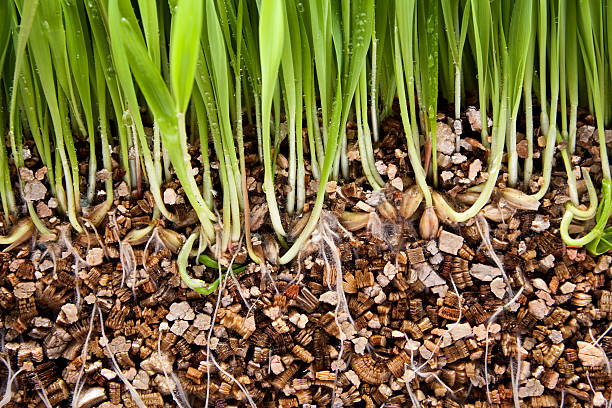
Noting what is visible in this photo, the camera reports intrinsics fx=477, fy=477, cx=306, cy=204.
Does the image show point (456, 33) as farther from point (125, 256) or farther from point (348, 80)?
point (125, 256)

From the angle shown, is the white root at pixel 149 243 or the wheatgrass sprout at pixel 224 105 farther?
the white root at pixel 149 243

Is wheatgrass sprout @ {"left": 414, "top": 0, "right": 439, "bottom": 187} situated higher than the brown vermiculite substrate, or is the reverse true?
wheatgrass sprout @ {"left": 414, "top": 0, "right": 439, "bottom": 187}

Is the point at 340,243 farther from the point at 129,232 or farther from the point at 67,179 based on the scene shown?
the point at 67,179

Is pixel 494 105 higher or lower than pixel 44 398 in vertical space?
higher

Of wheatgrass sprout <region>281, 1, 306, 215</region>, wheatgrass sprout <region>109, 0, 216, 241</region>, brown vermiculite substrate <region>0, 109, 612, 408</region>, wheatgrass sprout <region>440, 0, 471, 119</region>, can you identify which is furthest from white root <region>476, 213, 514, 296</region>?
wheatgrass sprout <region>109, 0, 216, 241</region>

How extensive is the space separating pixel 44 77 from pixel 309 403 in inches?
30.4

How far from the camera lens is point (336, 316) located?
0.90m

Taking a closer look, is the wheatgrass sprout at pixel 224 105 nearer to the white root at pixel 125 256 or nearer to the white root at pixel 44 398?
the white root at pixel 125 256

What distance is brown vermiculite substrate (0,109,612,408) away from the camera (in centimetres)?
90

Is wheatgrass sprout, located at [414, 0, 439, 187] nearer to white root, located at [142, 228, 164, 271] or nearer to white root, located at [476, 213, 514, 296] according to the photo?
white root, located at [476, 213, 514, 296]

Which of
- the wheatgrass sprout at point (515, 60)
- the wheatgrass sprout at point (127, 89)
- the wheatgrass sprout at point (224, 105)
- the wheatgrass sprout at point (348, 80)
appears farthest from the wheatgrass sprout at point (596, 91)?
the wheatgrass sprout at point (127, 89)

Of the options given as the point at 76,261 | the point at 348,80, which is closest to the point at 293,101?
the point at 348,80

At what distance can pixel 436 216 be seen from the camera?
915 mm

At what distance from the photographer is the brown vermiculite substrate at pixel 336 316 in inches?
35.4
